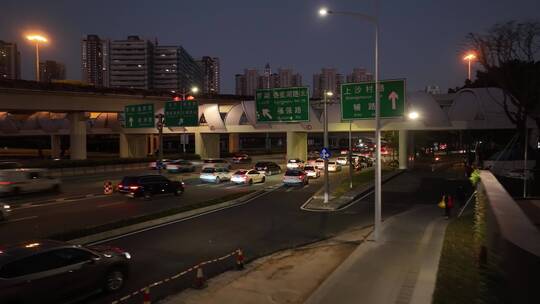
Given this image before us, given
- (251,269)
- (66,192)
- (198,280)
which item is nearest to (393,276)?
(251,269)

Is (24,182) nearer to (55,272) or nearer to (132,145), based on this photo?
(55,272)

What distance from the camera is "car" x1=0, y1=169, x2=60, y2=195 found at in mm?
28734

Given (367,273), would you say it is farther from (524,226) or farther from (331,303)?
(524,226)

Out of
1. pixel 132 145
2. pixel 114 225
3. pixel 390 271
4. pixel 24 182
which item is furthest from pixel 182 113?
pixel 390 271

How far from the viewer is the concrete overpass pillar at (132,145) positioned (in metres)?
71.4

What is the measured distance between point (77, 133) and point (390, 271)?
2144 inches

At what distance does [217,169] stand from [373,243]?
26.4 meters

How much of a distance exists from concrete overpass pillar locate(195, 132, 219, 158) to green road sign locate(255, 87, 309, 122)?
31.0 metres

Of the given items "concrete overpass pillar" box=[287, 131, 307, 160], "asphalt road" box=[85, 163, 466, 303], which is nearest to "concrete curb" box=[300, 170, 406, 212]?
"asphalt road" box=[85, 163, 466, 303]

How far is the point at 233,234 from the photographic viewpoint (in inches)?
737

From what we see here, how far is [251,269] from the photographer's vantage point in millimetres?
13414

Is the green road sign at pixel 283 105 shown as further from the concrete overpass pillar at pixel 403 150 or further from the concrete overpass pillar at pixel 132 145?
the concrete overpass pillar at pixel 132 145

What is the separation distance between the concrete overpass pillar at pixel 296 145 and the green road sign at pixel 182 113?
17365mm

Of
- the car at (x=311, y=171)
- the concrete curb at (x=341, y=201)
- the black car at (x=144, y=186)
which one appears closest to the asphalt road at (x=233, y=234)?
the concrete curb at (x=341, y=201)
